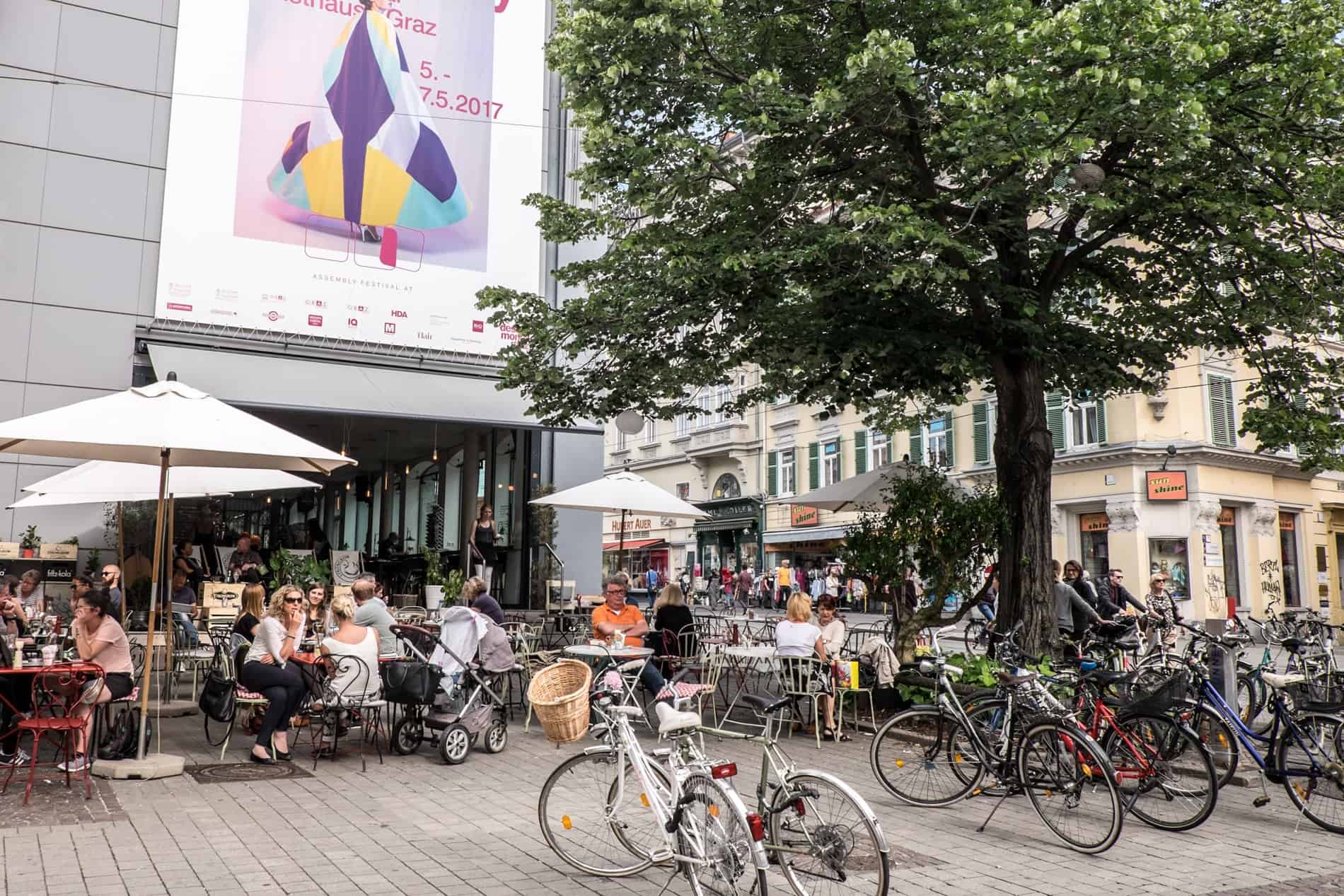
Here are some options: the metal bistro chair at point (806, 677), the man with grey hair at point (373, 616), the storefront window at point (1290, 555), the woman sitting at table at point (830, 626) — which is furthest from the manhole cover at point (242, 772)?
the storefront window at point (1290, 555)

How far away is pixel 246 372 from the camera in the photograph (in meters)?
16.3

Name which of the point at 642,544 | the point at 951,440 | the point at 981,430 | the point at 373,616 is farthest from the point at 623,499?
the point at 642,544

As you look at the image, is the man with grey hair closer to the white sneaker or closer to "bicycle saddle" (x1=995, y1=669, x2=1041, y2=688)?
the white sneaker

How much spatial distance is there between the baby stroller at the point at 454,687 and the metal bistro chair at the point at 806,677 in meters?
2.40

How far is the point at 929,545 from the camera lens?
10.5 m

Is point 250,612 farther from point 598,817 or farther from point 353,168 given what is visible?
point 353,168

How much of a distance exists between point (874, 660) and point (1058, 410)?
2309 cm

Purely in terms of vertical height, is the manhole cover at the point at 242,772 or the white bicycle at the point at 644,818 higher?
the white bicycle at the point at 644,818

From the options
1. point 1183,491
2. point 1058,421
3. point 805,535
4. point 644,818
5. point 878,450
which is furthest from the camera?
point 805,535

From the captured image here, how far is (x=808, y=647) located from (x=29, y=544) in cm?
1163

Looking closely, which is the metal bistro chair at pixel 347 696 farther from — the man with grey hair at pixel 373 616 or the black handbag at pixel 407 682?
the man with grey hair at pixel 373 616

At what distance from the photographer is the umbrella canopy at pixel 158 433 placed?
712 centimetres

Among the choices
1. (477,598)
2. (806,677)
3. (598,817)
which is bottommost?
(598,817)

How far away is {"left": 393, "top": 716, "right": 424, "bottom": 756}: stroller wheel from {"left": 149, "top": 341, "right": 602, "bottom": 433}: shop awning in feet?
24.3
